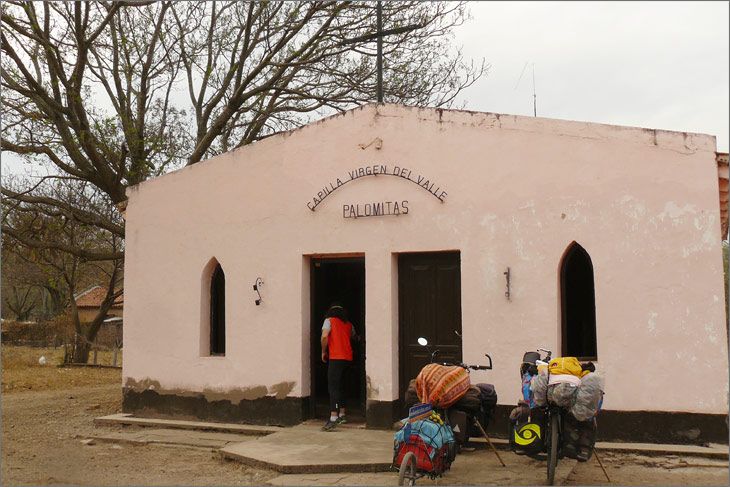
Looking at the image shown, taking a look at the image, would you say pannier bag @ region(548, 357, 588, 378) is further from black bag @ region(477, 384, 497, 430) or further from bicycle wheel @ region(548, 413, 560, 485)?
black bag @ region(477, 384, 497, 430)

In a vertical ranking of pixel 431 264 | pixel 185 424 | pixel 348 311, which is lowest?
pixel 185 424

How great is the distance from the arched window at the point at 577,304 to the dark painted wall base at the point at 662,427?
0.81 metres

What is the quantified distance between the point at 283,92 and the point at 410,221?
8954 mm

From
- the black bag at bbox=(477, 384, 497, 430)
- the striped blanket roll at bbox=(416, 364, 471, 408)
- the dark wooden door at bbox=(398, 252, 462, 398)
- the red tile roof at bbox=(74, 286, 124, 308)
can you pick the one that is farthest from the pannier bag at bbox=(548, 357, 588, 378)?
the red tile roof at bbox=(74, 286, 124, 308)

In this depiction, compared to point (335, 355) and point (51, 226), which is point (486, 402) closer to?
point (335, 355)

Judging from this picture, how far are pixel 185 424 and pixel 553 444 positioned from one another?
18.9 feet

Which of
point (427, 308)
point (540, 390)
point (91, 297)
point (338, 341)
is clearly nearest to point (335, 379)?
point (338, 341)

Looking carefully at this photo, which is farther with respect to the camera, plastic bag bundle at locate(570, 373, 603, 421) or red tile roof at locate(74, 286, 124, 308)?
red tile roof at locate(74, 286, 124, 308)

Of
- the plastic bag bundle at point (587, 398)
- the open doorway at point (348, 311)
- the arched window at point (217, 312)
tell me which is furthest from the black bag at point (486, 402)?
the arched window at point (217, 312)

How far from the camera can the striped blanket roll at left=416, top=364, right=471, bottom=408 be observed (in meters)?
6.71

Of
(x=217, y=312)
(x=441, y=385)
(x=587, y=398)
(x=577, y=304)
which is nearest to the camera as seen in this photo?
(x=587, y=398)

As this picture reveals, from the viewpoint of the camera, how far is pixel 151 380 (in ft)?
35.8

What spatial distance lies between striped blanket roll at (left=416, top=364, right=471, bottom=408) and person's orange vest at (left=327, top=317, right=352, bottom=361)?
261 centimetres

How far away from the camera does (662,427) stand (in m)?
7.96
